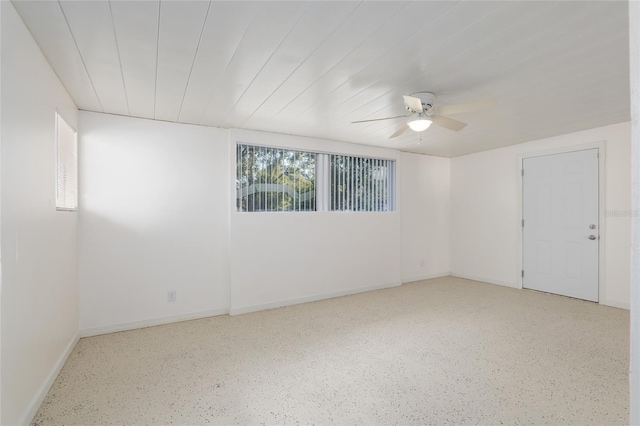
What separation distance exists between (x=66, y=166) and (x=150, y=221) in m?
0.90

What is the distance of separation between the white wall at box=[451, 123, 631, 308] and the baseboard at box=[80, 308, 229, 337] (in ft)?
13.7

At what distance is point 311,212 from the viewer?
4344mm

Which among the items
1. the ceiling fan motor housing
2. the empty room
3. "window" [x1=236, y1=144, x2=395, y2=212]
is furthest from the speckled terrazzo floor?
the ceiling fan motor housing

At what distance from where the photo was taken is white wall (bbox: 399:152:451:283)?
5.36 metres

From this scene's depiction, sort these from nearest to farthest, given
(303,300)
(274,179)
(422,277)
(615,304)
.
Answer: (615,304) < (274,179) < (303,300) < (422,277)

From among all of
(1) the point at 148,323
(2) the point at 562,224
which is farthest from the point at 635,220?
(2) the point at 562,224

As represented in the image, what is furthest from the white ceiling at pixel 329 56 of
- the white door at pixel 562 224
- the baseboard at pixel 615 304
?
the baseboard at pixel 615 304

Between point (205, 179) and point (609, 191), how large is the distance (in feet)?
16.2

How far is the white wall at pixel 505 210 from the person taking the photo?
3867 mm

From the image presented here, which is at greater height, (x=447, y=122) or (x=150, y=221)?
(x=447, y=122)

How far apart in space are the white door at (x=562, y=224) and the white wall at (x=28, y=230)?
5573 millimetres

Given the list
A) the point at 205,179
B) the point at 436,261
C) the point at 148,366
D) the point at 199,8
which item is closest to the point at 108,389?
the point at 148,366

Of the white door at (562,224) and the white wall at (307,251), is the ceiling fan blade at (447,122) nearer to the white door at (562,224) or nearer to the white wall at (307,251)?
the white wall at (307,251)

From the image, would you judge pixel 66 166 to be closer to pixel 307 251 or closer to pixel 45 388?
pixel 45 388
